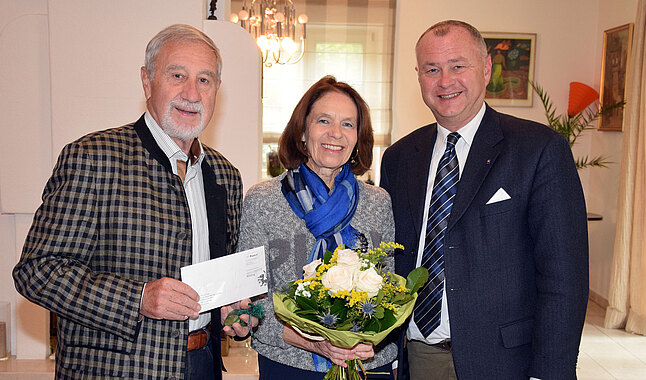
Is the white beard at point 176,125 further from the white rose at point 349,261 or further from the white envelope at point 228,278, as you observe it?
the white rose at point 349,261

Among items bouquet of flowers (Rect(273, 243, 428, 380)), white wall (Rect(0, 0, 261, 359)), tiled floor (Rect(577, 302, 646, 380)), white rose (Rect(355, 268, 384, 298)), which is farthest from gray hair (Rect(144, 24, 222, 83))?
tiled floor (Rect(577, 302, 646, 380))

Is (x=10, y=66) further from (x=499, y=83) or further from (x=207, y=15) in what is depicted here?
(x=499, y=83)

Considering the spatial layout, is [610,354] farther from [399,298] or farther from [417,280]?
[399,298]

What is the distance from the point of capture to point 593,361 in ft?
17.3

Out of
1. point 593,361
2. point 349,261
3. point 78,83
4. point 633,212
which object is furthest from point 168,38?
point 633,212

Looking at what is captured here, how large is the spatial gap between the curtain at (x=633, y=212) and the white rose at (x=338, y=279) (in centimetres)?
509

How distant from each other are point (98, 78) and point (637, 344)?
17.9ft

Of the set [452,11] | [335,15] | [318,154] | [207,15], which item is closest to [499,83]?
[452,11]

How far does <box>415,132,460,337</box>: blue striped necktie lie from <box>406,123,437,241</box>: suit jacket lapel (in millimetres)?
54

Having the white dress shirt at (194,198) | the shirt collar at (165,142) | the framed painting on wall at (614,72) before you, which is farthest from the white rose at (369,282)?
the framed painting on wall at (614,72)

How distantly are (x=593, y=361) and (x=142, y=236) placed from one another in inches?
186

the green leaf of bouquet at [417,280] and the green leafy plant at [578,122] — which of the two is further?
the green leafy plant at [578,122]

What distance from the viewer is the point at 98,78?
12.3ft

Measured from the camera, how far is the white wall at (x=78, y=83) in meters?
3.71
